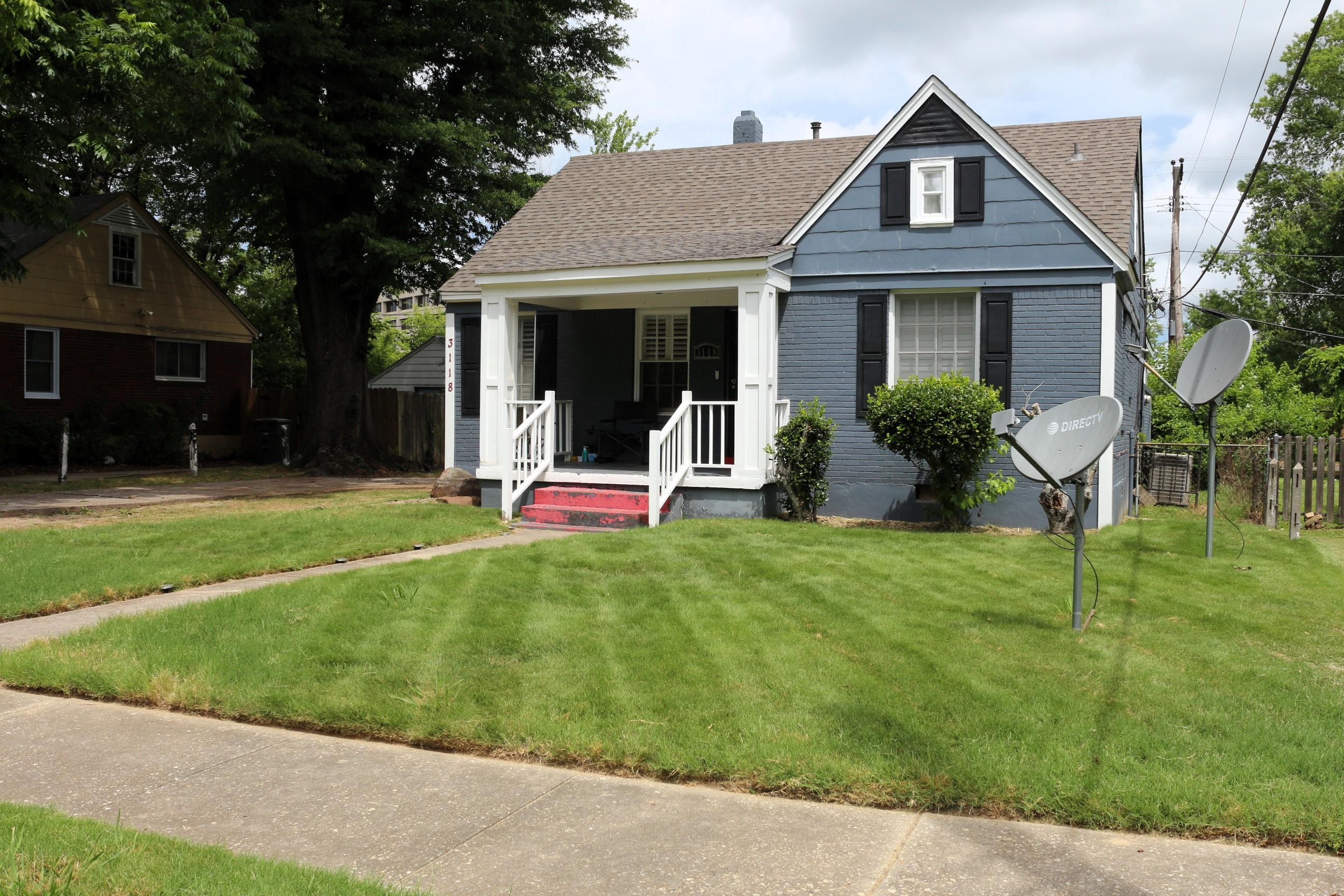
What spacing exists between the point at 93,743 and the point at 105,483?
15392 millimetres

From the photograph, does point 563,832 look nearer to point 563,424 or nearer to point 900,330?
point 900,330

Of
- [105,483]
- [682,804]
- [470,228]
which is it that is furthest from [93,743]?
[470,228]

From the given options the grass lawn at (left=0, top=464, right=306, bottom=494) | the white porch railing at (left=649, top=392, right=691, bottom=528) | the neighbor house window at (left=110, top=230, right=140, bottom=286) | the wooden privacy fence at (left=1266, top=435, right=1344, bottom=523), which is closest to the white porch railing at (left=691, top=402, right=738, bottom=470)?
the white porch railing at (left=649, top=392, right=691, bottom=528)

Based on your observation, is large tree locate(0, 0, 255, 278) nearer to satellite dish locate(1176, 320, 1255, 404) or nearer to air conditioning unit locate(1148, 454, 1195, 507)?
satellite dish locate(1176, 320, 1255, 404)

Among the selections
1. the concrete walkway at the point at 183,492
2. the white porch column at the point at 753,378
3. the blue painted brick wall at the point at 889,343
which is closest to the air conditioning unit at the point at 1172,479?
the blue painted brick wall at the point at 889,343

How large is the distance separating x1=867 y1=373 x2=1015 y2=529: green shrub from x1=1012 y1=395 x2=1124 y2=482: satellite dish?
422 centimetres

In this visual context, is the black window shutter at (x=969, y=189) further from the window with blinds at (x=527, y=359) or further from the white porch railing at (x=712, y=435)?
the window with blinds at (x=527, y=359)

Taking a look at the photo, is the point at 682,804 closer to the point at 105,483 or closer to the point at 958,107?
the point at 958,107

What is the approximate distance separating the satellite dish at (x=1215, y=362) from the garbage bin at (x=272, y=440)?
20.3 m

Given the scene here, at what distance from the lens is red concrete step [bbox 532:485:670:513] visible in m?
12.9

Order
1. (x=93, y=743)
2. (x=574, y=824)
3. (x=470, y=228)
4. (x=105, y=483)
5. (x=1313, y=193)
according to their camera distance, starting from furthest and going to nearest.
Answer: (x=1313, y=193)
(x=470, y=228)
(x=105, y=483)
(x=93, y=743)
(x=574, y=824)

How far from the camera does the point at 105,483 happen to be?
18.5m

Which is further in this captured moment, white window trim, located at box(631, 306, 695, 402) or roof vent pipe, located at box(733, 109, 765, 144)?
roof vent pipe, located at box(733, 109, 765, 144)

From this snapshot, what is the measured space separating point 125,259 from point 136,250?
1.25 ft
